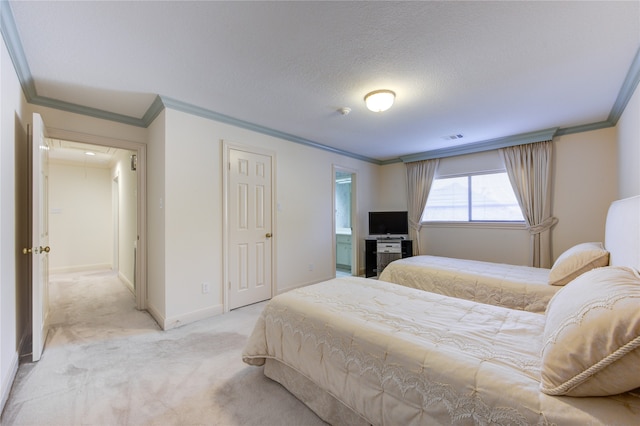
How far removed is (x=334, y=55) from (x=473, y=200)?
376cm

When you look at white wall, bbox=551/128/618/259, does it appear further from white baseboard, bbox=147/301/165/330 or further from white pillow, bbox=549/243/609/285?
white baseboard, bbox=147/301/165/330

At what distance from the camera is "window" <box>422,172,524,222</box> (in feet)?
Result: 14.0

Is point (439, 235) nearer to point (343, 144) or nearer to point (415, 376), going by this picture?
point (343, 144)

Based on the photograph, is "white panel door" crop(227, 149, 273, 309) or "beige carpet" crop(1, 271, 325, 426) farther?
"white panel door" crop(227, 149, 273, 309)

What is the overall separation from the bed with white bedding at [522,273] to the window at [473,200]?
4.93 feet

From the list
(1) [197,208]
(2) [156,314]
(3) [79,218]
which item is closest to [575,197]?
(1) [197,208]

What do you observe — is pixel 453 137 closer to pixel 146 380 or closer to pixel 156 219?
pixel 156 219

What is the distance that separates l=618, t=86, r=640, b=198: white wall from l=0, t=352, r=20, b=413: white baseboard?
4995 mm

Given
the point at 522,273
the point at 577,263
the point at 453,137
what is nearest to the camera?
the point at 577,263

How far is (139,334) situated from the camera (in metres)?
2.70

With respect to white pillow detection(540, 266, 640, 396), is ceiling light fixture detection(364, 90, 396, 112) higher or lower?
higher

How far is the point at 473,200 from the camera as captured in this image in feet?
15.2

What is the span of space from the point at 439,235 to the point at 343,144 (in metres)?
2.46

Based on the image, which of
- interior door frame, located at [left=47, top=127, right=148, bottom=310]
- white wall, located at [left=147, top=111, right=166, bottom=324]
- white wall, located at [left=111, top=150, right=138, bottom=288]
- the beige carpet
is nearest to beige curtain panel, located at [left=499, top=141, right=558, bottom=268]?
the beige carpet
